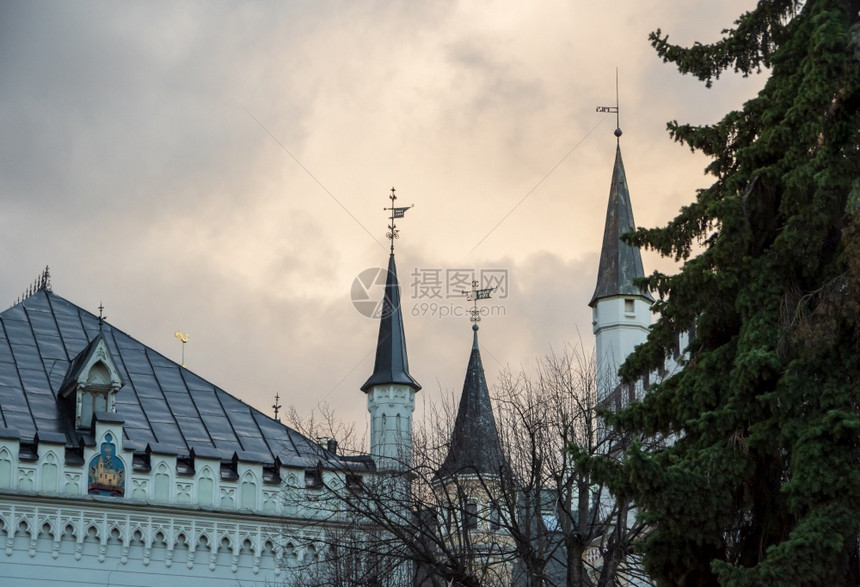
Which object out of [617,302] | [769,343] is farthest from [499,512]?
[617,302]

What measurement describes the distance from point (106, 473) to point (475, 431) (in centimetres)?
1119

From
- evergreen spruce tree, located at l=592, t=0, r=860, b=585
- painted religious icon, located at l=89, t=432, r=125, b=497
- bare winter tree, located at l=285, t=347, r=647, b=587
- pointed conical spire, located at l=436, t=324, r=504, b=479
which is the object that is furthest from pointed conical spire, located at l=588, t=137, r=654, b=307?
evergreen spruce tree, located at l=592, t=0, r=860, b=585

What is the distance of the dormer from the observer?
3025cm

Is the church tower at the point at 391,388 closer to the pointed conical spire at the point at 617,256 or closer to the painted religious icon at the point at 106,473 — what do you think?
the painted religious icon at the point at 106,473

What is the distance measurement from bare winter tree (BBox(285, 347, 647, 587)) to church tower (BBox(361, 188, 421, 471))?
153 cm

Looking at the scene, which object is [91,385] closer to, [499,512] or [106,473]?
[106,473]

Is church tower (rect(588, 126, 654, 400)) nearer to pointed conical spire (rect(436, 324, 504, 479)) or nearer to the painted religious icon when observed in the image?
pointed conical spire (rect(436, 324, 504, 479))

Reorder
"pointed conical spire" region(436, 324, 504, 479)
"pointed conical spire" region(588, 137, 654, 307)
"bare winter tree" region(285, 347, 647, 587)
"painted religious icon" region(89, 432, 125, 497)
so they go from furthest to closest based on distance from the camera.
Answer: "pointed conical spire" region(588, 137, 654, 307) < "painted religious icon" region(89, 432, 125, 497) < "pointed conical spire" region(436, 324, 504, 479) < "bare winter tree" region(285, 347, 647, 587)

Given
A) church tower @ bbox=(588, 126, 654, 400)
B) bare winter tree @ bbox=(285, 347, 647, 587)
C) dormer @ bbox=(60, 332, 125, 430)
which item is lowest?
bare winter tree @ bbox=(285, 347, 647, 587)

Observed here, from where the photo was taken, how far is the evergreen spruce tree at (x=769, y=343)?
1445cm

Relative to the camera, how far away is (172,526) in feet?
97.4

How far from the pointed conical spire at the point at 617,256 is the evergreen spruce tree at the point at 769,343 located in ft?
103

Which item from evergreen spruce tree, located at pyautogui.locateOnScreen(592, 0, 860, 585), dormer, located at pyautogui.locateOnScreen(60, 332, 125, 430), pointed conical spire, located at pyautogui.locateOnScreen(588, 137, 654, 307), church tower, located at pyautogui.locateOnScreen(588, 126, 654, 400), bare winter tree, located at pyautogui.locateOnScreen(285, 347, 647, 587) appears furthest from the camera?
pointed conical spire, located at pyautogui.locateOnScreen(588, 137, 654, 307)

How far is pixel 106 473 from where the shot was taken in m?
29.5
